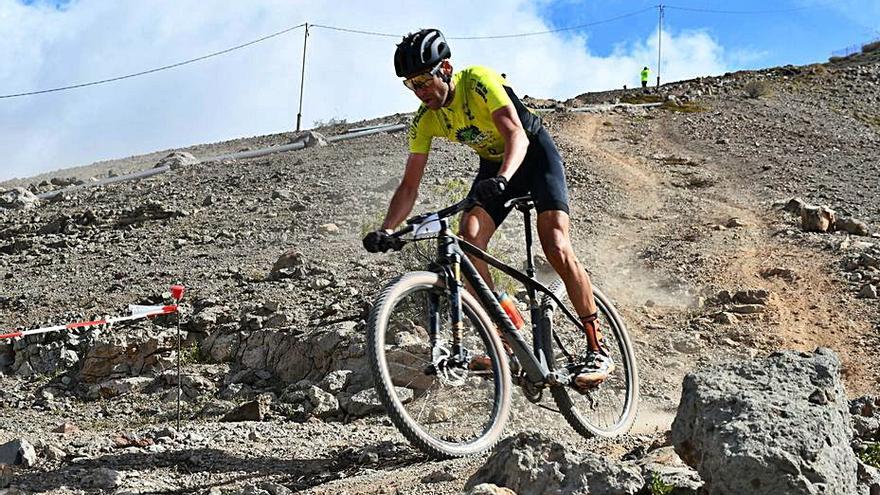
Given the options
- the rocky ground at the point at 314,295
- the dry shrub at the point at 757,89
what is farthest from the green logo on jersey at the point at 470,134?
the dry shrub at the point at 757,89

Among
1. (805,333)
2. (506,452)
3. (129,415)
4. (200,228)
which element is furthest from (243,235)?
(506,452)

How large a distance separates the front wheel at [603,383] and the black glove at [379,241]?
4.03ft

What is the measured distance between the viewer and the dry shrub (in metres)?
33.4

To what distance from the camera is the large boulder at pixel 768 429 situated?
351 cm

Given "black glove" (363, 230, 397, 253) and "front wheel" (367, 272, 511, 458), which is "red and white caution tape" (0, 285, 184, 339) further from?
"black glove" (363, 230, 397, 253)

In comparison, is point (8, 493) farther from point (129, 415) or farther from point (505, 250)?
point (505, 250)

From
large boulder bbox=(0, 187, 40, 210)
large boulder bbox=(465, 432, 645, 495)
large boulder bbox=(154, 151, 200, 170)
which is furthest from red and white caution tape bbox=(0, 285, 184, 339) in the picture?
large boulder bbox=(154, 151, 200, 170)

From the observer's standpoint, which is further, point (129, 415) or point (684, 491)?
point (129, 415)

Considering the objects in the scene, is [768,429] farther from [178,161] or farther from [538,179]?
[178,161]

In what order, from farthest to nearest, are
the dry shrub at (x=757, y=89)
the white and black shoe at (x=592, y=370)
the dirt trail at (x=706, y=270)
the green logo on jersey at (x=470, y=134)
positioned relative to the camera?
the dry shrub at (x=757, y=89) → the dirt trail at (x=706, y=270) → the white and black shoe at (x=592, y=370) → the green logo on jersey at (x=470, y=134)

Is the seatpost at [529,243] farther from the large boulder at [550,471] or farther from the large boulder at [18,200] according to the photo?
the large boulder at [18,200]

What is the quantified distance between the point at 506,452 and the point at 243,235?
10.7 m

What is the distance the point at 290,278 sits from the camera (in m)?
11.2

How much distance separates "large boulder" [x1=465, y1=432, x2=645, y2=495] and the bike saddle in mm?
1836
